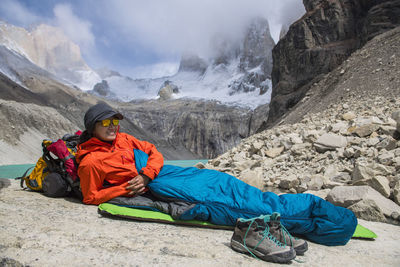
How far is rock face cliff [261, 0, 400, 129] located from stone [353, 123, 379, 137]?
18720 mm

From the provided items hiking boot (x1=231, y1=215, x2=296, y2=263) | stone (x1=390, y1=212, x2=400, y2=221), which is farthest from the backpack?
stone (x1=390, y1=212, x2=400, y2=221)

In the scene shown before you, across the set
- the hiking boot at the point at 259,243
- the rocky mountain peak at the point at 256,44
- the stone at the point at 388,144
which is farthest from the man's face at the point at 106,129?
the rocky mountain peak at the point at 256,44

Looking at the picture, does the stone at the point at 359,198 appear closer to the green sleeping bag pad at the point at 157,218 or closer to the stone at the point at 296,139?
the green sleeping bag pad at the point at 157,218

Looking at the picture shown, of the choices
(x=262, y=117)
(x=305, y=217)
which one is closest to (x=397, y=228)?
(x=305, y=217)

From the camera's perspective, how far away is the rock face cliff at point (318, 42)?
74.8 feet

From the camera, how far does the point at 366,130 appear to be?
16.8 feet

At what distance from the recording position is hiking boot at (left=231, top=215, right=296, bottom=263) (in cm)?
152

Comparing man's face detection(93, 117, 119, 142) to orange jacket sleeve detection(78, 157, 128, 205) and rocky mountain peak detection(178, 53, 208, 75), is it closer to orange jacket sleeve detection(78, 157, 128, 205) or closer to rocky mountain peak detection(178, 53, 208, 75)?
orange jacket sleeve detection(78, 157, 128, 205)

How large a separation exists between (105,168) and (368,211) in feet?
8.62

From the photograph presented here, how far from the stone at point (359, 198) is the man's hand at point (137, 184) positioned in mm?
2197

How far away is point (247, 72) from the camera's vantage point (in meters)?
116

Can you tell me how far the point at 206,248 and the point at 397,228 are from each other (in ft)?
6.57

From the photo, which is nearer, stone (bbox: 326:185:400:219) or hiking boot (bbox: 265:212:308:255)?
hiking boot (bbox: 265:212:308:255)

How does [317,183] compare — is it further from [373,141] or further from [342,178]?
[373,141]
